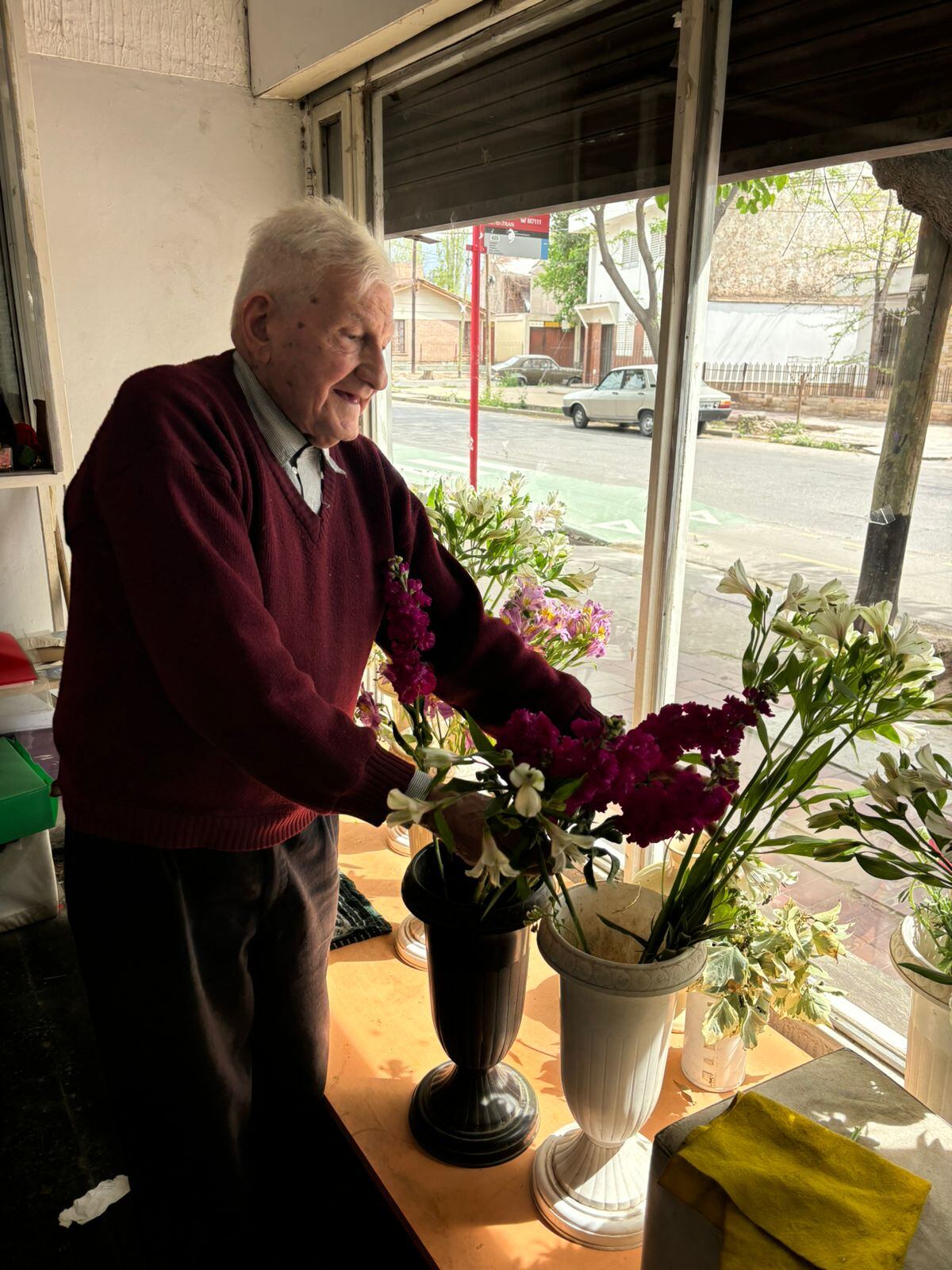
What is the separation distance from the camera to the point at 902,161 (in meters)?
1.37

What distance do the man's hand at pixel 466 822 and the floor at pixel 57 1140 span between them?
0.80m

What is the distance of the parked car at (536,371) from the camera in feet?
6.73

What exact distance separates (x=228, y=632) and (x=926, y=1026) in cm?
104

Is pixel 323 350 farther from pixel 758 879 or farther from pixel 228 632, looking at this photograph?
pixel 758 879

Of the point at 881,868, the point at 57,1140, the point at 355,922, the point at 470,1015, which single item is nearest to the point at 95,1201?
the point at 57,1140

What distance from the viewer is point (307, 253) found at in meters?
1.21

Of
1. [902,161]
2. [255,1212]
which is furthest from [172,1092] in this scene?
[902,161]

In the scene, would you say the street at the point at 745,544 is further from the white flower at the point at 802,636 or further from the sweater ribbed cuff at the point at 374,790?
the sweater ribbed cuff at the point at 374,790

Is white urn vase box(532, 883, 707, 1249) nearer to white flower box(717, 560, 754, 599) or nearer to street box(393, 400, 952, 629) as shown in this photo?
white flower box(717, 560, 754, 599)

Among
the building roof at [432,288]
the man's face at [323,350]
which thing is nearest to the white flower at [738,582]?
the man's face at [323,350]

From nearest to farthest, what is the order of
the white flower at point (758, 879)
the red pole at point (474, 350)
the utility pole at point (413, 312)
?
1. the white flower at point (758, 879)
2. the red pole at point (474, 350)
3. the utility pole at point (413, 312)

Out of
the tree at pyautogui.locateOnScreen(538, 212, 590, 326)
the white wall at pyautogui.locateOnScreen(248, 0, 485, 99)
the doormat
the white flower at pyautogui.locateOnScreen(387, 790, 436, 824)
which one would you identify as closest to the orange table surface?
the doormat

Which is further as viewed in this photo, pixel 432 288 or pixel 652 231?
pixel 432 288

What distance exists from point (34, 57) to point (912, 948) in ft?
9.41
